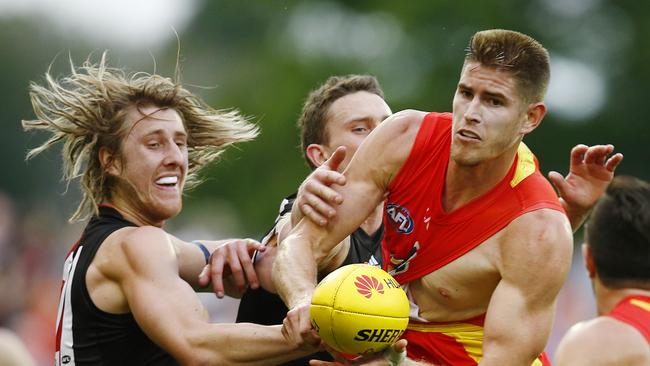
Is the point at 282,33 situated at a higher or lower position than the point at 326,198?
higher

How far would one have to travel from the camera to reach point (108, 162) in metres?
7.99

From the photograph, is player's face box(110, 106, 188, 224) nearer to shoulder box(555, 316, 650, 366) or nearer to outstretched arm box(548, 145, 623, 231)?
outstretched arm box(548, 145, 623, 231)

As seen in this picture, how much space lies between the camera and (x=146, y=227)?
7.49 m

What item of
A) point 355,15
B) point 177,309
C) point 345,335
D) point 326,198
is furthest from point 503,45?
point 355,15

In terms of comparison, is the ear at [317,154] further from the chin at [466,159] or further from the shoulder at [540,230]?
the shoulder at [540,230]

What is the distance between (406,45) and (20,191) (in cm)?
1281

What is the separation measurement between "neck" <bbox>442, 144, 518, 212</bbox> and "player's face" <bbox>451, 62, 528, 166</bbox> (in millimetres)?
147

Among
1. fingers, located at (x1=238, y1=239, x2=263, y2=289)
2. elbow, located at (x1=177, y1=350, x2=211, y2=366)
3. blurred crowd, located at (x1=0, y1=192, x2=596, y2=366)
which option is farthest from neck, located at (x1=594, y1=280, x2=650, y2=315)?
blurred crowd, located at (x1=0, y1=192, x2=596, y2=366)

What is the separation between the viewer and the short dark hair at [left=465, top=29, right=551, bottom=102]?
6.81 metres

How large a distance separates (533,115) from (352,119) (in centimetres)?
199

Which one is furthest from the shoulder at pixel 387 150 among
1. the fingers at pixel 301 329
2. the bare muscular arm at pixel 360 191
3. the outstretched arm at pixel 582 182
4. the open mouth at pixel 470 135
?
the outstretched arm at pixel 582 182

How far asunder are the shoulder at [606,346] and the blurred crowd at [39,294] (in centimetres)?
971

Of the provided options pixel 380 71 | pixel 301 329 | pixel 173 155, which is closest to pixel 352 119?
pixel 173 155

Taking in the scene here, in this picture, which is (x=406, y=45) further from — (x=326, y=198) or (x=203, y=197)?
(x=326, y=198)
